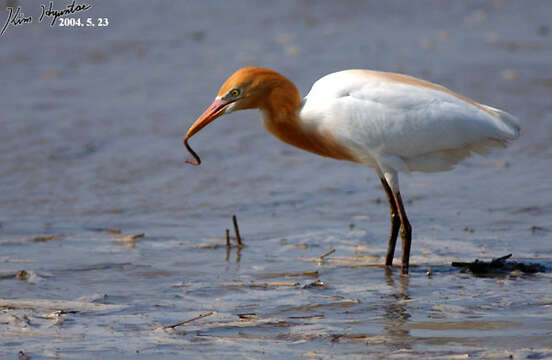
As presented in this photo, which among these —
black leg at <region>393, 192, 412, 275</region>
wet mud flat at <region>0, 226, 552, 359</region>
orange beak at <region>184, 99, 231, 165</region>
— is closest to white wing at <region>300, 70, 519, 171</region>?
black leg at <region>393, 192, 412, 275</region>

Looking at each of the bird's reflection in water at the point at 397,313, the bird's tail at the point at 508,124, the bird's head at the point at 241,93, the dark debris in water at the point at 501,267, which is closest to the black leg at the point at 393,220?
the bird's reflection in water at the point at 397,313

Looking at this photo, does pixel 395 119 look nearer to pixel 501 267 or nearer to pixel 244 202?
pixel 501 267

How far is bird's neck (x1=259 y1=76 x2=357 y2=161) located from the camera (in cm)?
621

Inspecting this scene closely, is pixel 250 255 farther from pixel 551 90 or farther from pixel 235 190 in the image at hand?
pixel 551 90

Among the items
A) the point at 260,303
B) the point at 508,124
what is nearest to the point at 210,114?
the point at 260,303

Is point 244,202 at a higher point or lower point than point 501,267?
higher

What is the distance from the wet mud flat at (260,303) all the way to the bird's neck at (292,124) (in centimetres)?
72

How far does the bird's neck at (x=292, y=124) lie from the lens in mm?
6215

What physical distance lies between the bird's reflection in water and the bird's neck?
91 cm

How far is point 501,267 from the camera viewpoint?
5984mm

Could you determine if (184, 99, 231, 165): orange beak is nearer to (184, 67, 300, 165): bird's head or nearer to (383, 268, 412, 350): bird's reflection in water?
(184, 67, 300, 165): bird's head

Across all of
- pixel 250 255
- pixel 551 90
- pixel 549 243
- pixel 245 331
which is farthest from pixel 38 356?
pixel 551 90

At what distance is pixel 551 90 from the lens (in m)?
11.7

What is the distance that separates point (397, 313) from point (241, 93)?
1.85 meters
